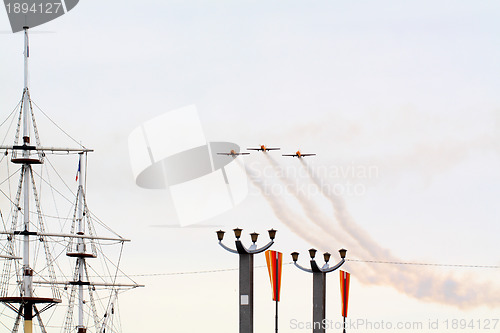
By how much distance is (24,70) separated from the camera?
3942 inches

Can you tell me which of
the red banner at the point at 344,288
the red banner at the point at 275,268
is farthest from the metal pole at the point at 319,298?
the red banner at the point at 275,268

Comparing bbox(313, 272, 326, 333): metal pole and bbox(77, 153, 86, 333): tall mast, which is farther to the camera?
bbox(77, 153, 86, 333): tall mast

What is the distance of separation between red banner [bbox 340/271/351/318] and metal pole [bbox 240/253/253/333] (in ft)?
50.6

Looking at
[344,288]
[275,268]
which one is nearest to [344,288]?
[344,288]

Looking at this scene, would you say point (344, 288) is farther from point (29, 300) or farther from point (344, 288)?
point (29, 300)

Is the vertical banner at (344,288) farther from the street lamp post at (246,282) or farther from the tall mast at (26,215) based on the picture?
the tall mast at (26,215)

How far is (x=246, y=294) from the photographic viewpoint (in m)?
57.7

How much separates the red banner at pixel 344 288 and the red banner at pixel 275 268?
1144cm

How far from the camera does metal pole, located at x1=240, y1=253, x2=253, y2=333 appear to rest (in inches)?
2263

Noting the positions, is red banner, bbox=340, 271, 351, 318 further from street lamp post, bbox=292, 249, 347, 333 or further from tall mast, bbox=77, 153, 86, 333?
tall mast, bbox=77, 153, 86, 333

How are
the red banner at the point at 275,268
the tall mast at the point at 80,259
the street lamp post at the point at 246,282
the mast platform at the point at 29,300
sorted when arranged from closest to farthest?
the street lamp post at the point at 246,282
the red banner at the point at 275,268
the mast platform at the point at 29,300
the tall mast at the point at 80,259

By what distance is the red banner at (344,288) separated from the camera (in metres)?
72.2

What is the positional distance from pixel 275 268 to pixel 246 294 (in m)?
3.61

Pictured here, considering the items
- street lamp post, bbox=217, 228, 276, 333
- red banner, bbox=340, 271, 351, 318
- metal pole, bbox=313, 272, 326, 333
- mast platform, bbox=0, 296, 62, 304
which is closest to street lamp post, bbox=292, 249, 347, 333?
metal pole, bbox=313, 272, 326, 333
